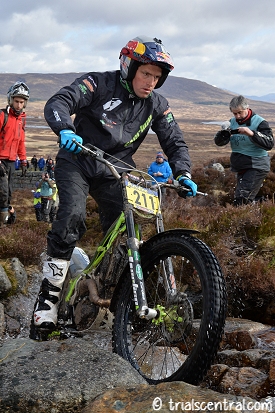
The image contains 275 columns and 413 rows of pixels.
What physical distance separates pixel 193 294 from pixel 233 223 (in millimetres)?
2066

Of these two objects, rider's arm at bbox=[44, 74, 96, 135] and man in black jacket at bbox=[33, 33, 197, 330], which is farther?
man in black jacket at bbox=[33, 33, 197, 330]

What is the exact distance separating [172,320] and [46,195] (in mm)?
16086

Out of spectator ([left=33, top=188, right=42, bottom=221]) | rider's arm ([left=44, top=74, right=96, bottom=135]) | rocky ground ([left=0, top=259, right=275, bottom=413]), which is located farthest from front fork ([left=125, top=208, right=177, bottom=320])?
spectator ([left=33, top=188, right=42, bottom=221])

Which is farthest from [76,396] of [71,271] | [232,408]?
[71,271]

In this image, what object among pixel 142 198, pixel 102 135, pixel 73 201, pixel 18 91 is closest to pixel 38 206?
pixel 18 91

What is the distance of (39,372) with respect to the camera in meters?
2.63

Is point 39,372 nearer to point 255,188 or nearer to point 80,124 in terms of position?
point 80,124

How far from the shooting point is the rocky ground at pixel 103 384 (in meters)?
2.17

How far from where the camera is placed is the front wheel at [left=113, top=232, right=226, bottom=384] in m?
2.75

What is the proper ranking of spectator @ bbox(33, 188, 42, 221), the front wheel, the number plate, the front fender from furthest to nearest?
spectator @ bbox(33, 188, 42, 221) < the number plate < the front fender < the front wheel

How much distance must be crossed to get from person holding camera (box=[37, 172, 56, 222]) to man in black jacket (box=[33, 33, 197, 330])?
14.3 meters

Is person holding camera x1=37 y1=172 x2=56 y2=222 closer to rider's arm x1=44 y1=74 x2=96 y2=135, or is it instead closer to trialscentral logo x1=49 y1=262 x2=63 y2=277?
trialscentral logo x1=49 y1=262 x2=63 y2=277

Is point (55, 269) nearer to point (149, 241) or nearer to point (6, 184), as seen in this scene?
point (149, 241)

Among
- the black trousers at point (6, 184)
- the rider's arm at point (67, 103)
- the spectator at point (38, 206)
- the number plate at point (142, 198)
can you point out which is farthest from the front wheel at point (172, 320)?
the spectator at point (38, 206)
